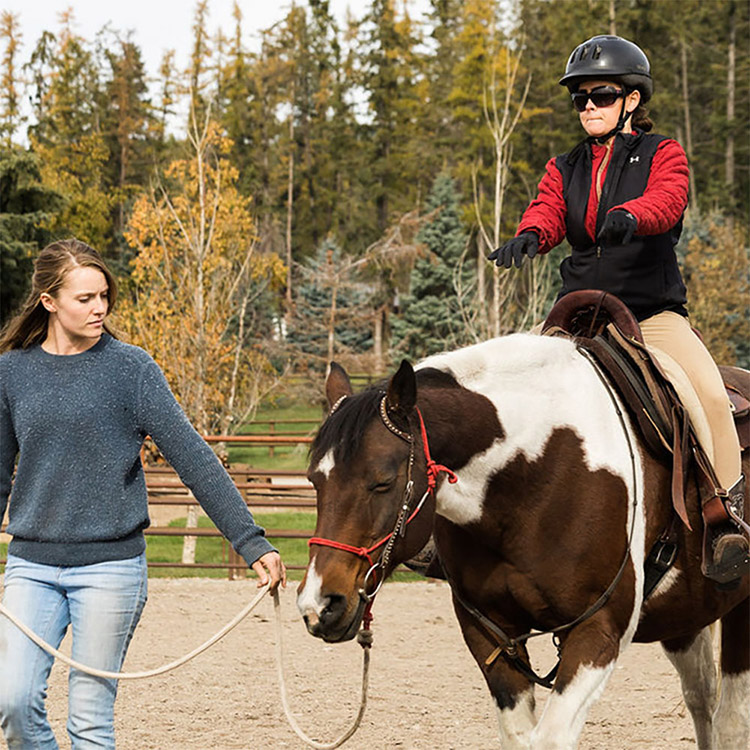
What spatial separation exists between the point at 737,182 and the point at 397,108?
1416 centimetres

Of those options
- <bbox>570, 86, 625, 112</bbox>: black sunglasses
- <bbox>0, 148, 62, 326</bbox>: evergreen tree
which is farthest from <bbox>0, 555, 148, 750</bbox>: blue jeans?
<bbox>0, 148, 62, 326</bbox>: evergreen tree

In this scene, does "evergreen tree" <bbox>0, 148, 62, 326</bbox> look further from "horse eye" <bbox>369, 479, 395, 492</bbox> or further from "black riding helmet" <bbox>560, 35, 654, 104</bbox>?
"horse eye" <bbox>369, 479, 395, 492</bbox>

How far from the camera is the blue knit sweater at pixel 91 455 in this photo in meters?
2.95

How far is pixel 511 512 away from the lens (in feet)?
10.3

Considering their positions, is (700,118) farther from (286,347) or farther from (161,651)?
(161,651)

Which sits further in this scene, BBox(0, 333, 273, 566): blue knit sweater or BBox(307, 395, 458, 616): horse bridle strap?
BBox(0, 333, 273, 566): blue knit sweater

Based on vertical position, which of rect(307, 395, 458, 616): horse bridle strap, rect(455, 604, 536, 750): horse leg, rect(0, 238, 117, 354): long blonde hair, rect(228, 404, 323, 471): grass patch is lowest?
rect(228, 404, 323, 471): grass patch

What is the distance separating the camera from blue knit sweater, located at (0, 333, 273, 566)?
295 cm

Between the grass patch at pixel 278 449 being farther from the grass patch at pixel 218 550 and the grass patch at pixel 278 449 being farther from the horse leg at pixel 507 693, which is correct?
the horse leg at pixel 507 693

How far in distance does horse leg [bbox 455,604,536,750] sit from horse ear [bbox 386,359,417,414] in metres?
0.88

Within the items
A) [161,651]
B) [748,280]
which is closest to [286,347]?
[748,280]

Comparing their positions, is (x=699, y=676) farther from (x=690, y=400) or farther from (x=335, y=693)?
(x=335, y=693)

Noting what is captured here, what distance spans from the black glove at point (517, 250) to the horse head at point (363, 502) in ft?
2.36

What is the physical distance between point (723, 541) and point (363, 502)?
132 cm
